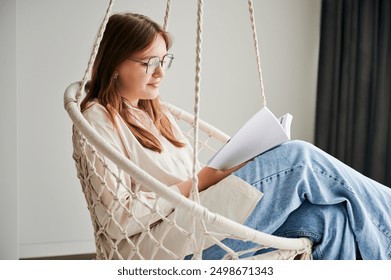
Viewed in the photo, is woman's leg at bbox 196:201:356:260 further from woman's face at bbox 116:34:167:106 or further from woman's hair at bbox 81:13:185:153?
woman's face at bbox 116:34:167:106

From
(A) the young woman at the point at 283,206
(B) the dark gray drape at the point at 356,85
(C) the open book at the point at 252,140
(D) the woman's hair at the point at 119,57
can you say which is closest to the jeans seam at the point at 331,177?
(A) the young woman at the point at 283,206

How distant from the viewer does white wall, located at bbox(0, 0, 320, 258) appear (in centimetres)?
265

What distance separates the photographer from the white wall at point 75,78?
8.68 ft

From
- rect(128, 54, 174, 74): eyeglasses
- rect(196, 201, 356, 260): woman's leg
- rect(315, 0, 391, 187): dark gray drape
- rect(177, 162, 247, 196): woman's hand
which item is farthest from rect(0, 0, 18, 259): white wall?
rect(315, 0, 391, 187): dark gray drape

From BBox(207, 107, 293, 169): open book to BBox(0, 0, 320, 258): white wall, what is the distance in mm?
1370

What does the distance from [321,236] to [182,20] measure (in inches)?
71.5

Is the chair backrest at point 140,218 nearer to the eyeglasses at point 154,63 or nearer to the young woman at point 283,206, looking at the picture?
the young woman at point 283,206

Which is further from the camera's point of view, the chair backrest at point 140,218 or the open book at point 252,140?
the open book at point 252,140

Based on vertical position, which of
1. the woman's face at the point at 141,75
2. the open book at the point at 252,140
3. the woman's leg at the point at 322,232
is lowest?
the woman's leg at the point at 322,232

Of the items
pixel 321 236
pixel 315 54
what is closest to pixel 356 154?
pixel 315 54

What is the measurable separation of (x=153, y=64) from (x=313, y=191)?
2.13ft

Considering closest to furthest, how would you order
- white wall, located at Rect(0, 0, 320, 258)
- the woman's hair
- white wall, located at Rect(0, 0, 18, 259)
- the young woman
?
1. the young woman
2. the woman's hair
3. white wall, located at Rect(0, 0, 18, 259)
4. white wall, located at Rect(0, 0, 320, 258)

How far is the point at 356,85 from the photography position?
3.02 metres

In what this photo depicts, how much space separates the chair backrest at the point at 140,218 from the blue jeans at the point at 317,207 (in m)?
0.05
